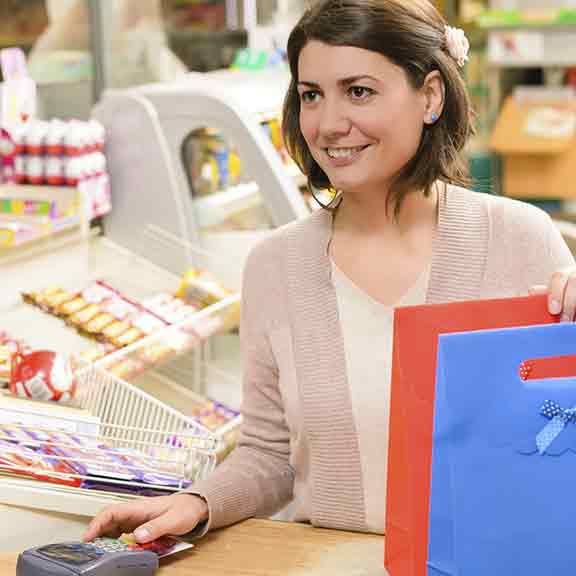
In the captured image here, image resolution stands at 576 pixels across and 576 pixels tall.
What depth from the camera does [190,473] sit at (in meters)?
2.41

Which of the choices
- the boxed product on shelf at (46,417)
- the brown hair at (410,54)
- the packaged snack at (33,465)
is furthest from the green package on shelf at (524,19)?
the packaged snack at (33,465)

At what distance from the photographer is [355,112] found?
76.6 inches

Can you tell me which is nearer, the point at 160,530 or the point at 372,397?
the point at 160,530

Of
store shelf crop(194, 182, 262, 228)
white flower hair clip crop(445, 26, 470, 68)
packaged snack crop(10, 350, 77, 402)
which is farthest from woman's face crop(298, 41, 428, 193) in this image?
store shelf crop(194, 182, 262, 228)

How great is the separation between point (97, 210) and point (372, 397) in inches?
61.7

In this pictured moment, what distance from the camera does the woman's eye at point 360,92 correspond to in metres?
1.96

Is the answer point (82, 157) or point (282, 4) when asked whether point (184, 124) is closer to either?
point (82, 157)

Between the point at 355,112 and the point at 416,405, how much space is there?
1.94 feet

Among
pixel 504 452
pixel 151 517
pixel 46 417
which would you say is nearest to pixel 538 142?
pixel 46 417

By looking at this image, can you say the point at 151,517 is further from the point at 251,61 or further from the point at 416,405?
the point at 251,61

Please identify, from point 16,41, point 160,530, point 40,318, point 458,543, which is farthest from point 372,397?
point 16,41

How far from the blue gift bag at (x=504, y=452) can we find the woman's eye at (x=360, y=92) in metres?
0.63

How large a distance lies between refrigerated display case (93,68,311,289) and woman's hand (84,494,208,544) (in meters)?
1.57

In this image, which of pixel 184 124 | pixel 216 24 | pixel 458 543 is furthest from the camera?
pixel 216 24
